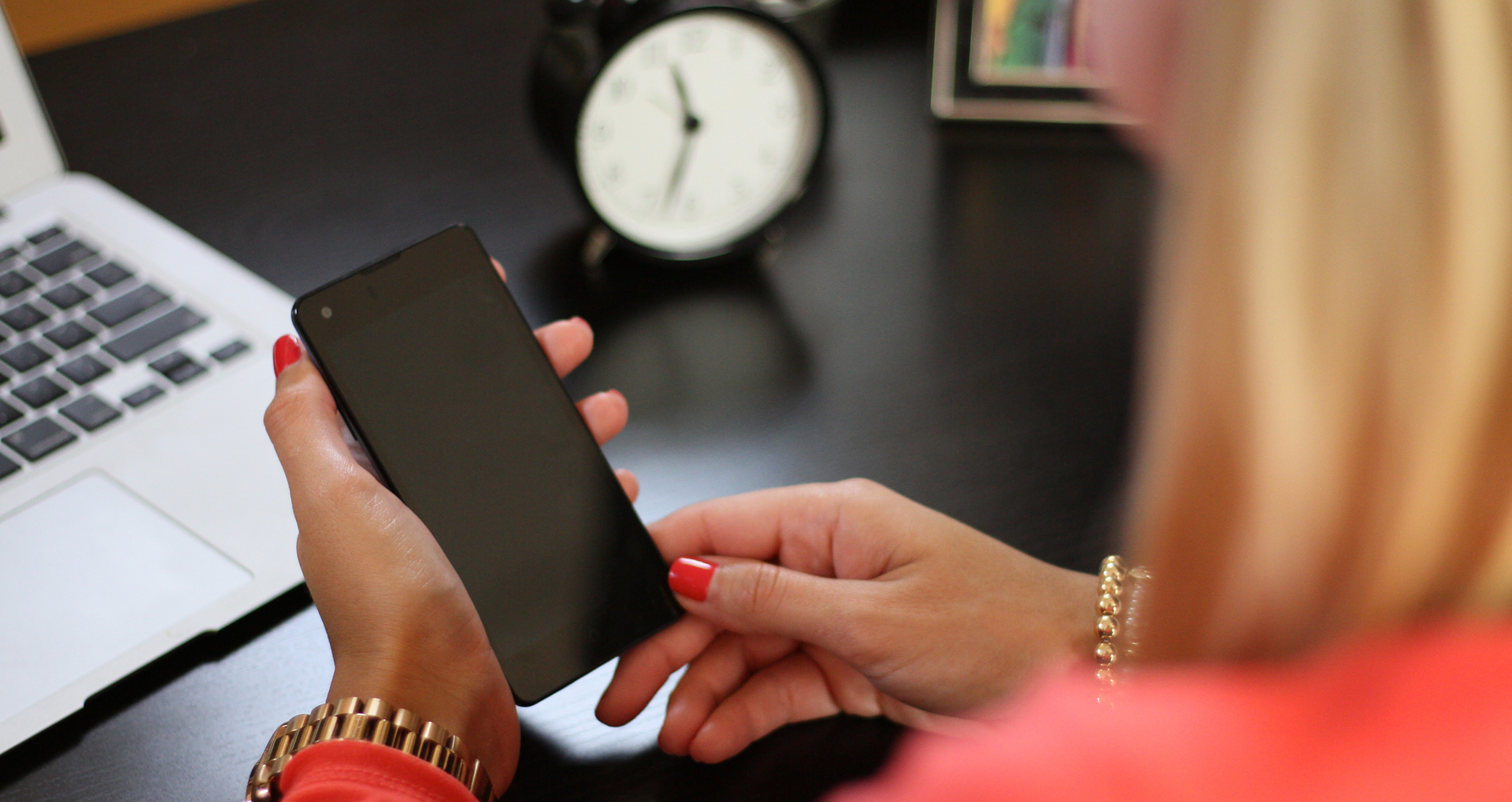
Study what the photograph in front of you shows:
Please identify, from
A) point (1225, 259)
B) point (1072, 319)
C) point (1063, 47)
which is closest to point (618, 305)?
point (1072, 319)

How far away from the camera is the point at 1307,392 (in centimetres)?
26

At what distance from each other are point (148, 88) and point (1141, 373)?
90cm

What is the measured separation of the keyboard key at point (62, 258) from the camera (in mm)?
731

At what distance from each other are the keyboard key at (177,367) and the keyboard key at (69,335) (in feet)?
0.15

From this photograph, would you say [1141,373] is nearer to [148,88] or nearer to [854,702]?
[854,702]

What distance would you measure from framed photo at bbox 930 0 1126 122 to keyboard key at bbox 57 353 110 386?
696mm

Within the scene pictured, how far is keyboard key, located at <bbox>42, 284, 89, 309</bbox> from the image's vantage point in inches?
27.9

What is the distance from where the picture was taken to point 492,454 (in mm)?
603

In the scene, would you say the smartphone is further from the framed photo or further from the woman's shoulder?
the framed photo

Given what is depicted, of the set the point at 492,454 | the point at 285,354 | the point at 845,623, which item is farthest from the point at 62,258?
the point at 845,623

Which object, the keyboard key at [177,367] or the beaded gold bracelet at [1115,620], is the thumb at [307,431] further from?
the beaded gold bracelet at [1115,620]

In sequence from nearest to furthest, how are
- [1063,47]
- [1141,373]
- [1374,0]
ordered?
[1374,0] < [1141,373] < [1063,47]

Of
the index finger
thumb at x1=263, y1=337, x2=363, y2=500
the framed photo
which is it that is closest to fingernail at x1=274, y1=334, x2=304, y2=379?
thumb at x1=263, y1=337, x2=363, y2=500

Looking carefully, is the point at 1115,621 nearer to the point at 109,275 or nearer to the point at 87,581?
the point at 87,581
